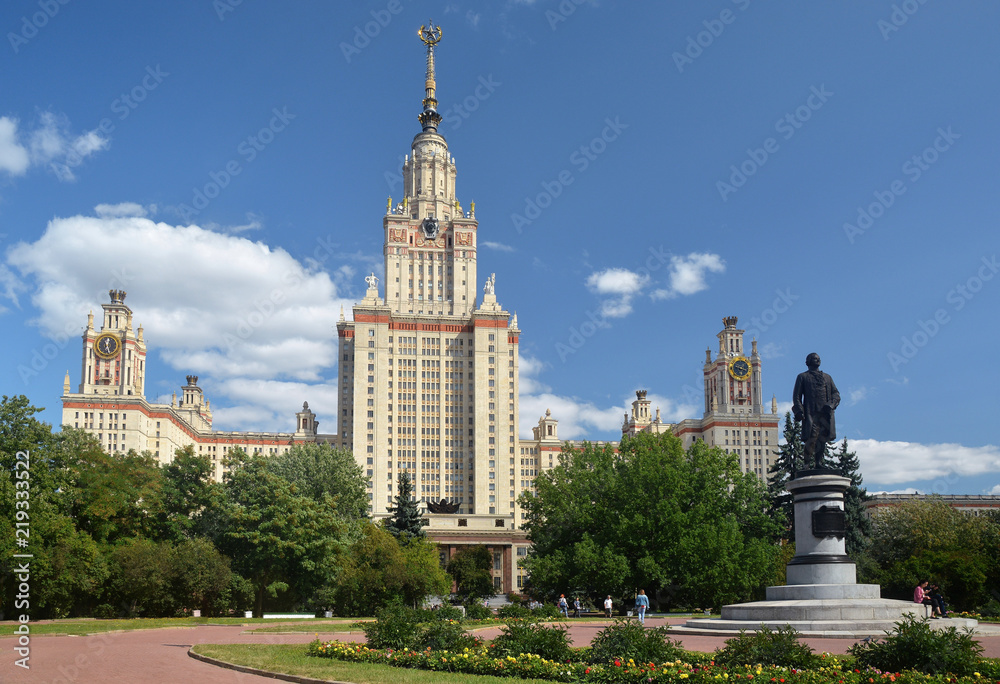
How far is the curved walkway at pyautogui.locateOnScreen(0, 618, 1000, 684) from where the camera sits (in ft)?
59.8

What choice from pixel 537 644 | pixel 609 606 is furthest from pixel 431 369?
pixel 537 644

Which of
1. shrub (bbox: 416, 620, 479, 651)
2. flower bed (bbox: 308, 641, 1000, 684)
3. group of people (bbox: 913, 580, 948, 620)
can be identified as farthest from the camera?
group of people (bbox: 913, 580, 948, 620)

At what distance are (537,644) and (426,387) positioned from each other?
127 m

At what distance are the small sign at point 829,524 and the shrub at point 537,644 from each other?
12.1 meters

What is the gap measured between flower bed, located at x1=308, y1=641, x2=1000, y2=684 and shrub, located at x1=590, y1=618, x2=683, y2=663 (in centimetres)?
33

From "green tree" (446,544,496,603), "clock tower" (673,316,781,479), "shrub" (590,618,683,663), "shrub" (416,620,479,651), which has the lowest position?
"green tree" (446,544,496,603)

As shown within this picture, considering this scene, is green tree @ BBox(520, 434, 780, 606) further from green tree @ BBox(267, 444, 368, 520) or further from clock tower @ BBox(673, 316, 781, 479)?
clock tower @ BBox(673, 316, 781, 479)

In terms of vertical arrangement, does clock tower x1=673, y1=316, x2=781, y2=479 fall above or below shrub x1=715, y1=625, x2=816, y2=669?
above

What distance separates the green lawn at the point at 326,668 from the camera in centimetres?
1789

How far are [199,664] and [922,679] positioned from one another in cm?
1636

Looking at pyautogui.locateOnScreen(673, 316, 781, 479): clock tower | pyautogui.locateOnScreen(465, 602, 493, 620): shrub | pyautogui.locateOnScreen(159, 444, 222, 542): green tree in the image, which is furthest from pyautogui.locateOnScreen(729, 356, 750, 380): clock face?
pyautogui.locateOnScreen(465, 602, 493, 620): shrub

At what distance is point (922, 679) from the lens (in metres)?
15.8

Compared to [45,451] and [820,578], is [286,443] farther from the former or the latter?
[820,578]

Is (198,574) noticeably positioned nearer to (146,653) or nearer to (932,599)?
(146,653)
